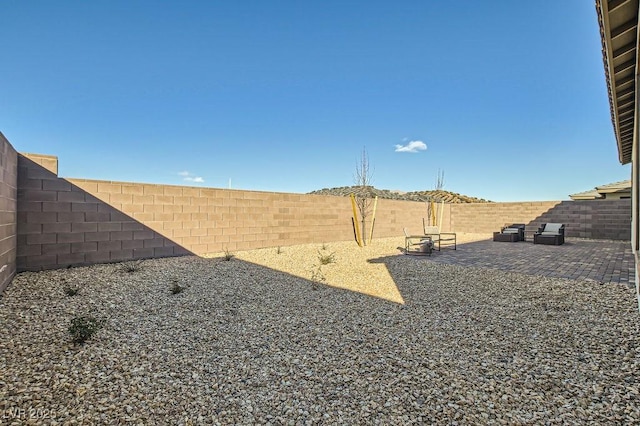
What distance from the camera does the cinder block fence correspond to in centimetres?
488

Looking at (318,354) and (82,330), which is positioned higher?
(82,330)

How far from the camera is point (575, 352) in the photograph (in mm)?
2598

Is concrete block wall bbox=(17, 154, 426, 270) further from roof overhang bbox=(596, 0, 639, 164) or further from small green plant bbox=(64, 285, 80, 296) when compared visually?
roof overhang bbox=(596, 0, 639, 164)

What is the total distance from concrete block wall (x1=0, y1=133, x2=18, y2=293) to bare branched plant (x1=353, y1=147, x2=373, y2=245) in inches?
379

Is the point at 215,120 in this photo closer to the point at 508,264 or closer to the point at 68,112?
the point at 68,112

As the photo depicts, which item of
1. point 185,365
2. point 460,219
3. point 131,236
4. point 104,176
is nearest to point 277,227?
point 131,236

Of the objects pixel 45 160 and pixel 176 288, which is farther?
pixel 45 160

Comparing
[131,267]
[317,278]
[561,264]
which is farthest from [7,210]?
[561,264]

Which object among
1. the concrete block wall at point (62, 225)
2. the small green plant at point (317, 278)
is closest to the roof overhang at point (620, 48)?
the small green plant at point (317, 278)

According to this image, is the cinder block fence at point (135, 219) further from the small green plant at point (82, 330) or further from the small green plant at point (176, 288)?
the small green plant at point (176, 288)

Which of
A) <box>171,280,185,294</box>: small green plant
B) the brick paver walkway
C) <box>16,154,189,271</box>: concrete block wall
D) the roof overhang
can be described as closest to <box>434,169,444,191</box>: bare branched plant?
the brick paver walkway

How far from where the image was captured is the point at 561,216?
1398cm

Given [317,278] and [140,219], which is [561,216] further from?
[140,219]

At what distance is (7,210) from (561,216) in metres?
18.7
